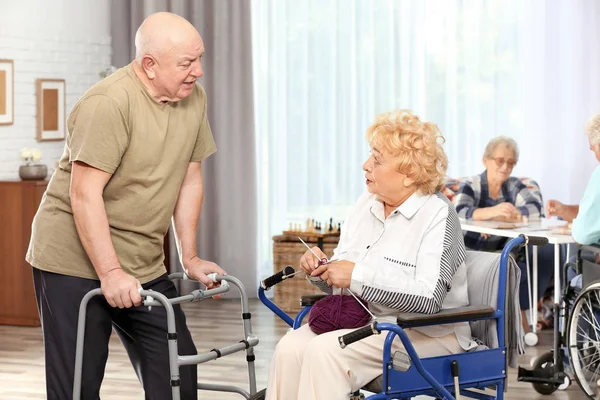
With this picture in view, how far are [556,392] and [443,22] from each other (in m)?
2.84

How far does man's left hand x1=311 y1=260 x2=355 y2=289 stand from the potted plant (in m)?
3.47

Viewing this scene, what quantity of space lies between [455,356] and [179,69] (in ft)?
3.54

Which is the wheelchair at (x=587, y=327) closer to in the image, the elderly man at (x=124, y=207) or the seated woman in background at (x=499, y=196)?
the seated woman in background at (x=499, y=196)

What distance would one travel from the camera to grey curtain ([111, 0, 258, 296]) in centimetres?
643

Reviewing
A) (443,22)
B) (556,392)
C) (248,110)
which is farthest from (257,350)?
(443,22)

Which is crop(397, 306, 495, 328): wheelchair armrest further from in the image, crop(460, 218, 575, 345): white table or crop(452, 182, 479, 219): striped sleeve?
crop(452, 182, 479, 219): striped sleeve

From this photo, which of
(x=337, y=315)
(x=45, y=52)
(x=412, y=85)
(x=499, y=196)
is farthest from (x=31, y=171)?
(x=337, y=315)

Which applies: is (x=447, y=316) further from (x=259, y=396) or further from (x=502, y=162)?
(x=502, y=162)

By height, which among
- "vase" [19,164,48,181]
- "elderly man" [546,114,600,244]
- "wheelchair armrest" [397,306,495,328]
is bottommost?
"wheelchair armrest" [397,306,495,328]

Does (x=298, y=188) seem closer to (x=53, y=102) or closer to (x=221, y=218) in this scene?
(x=221, y=218)

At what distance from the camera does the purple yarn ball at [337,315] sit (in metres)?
2.71

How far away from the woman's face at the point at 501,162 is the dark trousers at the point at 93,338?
2943mm

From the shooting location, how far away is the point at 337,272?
263 centimetres

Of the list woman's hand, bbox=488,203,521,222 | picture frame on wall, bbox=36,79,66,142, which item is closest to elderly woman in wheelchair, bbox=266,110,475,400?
woman's hand, bbox=488,203,521,222
